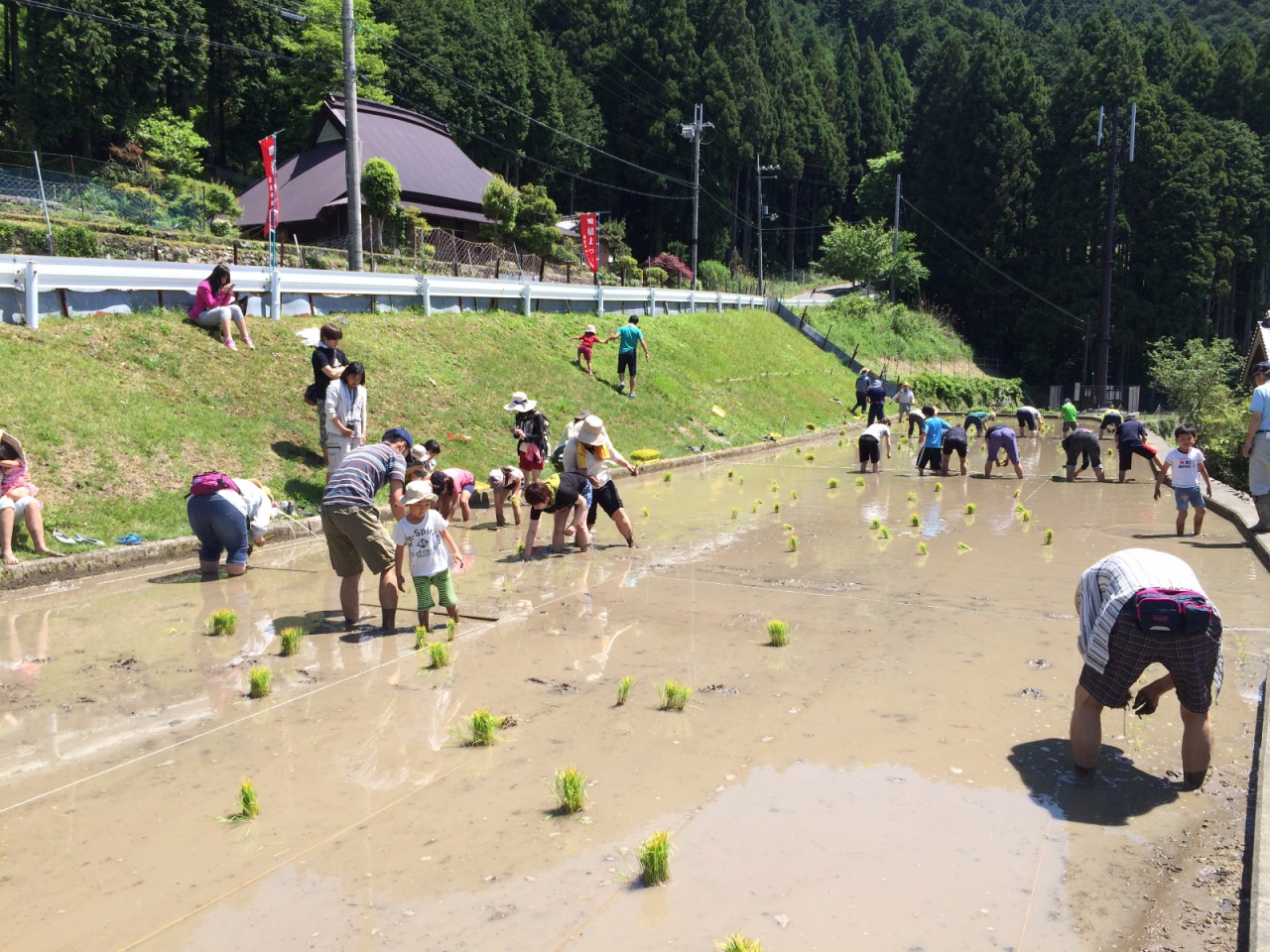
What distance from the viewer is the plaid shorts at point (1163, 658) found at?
5.06 m

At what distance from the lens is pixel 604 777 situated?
5.26 meters

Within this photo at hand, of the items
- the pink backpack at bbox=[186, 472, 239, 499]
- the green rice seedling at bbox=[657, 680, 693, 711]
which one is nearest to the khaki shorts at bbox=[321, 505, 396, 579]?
the pink backpack at bbox=[186, 472, 239, 499]

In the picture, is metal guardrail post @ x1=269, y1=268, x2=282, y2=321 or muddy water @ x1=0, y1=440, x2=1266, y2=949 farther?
metal guardrail post @ x1=269, y1=268, x2=282, y2=321

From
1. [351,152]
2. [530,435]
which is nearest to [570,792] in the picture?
[530,435]

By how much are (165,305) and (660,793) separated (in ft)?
40.7

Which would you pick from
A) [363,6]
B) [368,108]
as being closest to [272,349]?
[368,108]

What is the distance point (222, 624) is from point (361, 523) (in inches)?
52.1

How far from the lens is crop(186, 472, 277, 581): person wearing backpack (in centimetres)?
945

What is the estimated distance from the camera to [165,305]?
14.6 metres

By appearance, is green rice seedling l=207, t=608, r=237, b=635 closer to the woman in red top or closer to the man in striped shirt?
the man in striped shirt

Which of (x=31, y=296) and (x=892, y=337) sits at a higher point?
(x=892, y=337)

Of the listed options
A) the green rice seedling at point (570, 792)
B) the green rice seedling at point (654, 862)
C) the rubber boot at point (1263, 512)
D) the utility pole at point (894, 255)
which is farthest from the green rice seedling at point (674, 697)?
the utility pole at point (894, 255)

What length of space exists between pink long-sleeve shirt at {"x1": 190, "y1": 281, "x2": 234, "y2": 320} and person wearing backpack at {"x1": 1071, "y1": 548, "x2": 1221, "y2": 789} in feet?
41.9

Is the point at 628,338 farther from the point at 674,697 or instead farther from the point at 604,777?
the point at 604,777
